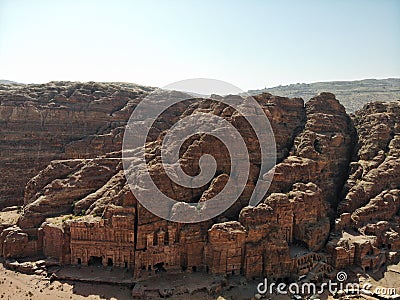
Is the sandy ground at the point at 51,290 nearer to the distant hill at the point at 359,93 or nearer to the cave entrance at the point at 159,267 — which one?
the cave entrance at the point at 159,267

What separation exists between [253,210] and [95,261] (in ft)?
49.2

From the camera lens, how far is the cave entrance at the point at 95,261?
106ft

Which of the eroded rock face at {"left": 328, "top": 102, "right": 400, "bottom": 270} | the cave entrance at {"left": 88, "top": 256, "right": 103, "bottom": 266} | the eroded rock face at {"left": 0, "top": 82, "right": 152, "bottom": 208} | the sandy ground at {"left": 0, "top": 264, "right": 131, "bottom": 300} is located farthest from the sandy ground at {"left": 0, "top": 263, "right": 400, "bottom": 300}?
the eroded rock face at {"left": 0, "top": 82, "right": 152, "bottom": 208}

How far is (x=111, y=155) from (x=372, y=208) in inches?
1180

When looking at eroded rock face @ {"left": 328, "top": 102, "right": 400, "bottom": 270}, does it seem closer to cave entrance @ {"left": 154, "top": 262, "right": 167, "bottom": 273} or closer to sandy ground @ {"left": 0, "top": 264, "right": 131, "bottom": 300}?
cave entrance @ {"left": 154, "top": 262, "right": 167, "bottom": 273}

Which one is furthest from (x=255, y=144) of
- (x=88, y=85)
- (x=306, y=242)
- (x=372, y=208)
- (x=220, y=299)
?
(x=88, y=85)

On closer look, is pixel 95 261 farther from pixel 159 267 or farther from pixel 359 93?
pixel 359 93

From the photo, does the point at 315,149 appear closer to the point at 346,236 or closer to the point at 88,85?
the point at 346,236

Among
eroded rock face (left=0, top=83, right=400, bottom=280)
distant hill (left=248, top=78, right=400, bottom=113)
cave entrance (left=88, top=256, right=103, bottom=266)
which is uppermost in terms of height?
distant hill (left=248, top=78, right=400, bottom=113)

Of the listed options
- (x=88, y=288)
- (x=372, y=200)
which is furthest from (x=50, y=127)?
(x=372, y=200)

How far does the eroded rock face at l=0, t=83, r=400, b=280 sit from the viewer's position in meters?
31.2

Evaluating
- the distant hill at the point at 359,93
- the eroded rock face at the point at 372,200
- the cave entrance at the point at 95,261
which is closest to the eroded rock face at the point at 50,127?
the cave entrance at the point at 95,261

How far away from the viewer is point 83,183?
124 ft

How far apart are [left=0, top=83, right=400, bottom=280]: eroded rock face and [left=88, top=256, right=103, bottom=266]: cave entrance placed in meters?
0.11
